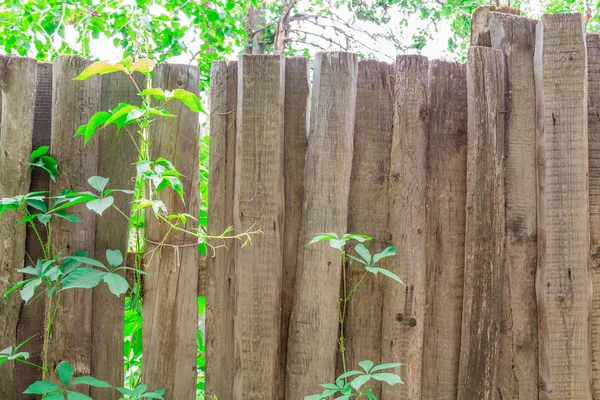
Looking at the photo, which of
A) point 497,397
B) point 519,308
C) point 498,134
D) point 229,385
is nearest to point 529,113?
point 498,134

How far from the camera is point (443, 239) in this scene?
2145 millimetres

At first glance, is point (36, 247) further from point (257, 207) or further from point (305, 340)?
point (305, 340)

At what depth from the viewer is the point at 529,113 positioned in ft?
7.20

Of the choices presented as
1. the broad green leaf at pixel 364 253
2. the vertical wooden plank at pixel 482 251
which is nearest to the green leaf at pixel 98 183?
the broad green leaf at pixel 364 253

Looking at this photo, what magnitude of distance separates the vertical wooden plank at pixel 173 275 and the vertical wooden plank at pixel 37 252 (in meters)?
0.43

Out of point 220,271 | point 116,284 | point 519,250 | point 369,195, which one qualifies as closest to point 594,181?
point 519,250

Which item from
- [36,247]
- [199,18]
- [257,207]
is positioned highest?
[199,18]

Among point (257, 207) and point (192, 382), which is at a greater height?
point (257, 207)

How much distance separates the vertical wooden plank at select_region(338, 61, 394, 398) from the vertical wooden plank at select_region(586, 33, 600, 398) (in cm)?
85

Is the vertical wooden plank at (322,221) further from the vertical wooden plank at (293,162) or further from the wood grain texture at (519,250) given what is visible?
the wood grain texture at (519,250)

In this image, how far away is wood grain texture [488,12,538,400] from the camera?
84.1 inches

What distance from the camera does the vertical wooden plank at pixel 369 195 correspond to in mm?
2119

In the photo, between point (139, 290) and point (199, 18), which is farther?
point (199, 18)

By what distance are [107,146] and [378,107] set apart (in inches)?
43.5
